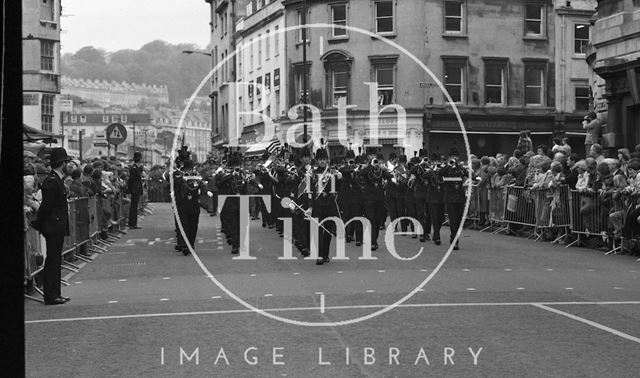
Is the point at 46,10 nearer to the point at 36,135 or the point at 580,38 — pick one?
the point at 580,38

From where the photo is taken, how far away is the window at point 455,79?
50031 mm

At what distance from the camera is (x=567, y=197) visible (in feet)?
70.8

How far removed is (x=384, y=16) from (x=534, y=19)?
8.00m

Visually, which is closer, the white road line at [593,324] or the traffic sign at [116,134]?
the white road line at [593,324]

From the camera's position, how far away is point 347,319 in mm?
10438

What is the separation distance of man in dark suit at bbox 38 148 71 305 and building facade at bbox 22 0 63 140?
47.1 m

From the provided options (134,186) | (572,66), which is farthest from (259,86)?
(134,186)

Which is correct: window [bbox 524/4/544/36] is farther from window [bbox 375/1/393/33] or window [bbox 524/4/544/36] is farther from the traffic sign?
the traffic sign

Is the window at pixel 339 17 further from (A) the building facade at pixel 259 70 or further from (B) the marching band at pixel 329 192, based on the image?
(B) the marching band at pixel 329 192

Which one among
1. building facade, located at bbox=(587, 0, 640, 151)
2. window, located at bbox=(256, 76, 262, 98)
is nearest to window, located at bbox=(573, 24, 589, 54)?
window, located at bbox=(256, 76, 262, 98)

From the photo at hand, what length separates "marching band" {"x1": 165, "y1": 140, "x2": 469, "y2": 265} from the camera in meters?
18.2

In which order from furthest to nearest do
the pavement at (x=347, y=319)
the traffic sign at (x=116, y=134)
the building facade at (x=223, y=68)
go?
1. the building facade at (x=223, y=68)
2. the traffic sign at (x=116, y=134)
3. the pavement at (x=347, y=319)

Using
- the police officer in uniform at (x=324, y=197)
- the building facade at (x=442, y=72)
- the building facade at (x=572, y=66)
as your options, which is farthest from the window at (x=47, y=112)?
the police officer in uniform at (x=324, y=197)

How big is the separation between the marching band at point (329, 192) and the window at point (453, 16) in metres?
26.5
